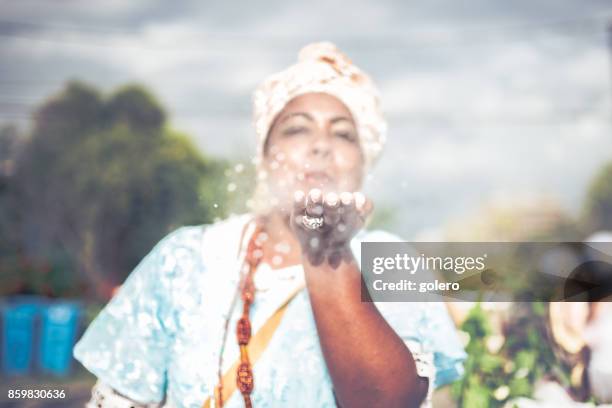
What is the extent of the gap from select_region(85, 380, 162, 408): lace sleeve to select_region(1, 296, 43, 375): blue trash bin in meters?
0.62

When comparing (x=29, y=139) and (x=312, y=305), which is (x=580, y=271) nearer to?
(x=312, y=305)

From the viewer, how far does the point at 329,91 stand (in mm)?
1490

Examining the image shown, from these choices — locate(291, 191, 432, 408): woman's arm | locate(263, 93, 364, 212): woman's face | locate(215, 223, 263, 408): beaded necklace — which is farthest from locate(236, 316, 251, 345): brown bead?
locate(263, 93, 364, 212): woman's face

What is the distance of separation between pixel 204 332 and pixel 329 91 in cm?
66

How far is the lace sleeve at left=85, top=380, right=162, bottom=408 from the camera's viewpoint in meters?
1.39

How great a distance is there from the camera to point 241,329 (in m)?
1.39

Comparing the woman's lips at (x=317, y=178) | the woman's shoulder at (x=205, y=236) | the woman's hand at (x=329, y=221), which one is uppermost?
the woman's lips at (x=317, y=178)

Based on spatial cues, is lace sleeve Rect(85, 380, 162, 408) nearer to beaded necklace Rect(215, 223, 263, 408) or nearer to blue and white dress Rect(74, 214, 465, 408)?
blue and white dress Rect(74, 214, 465, 408)

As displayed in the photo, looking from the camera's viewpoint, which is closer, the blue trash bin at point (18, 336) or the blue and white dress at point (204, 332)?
the blue and white dress at point (204, 332)

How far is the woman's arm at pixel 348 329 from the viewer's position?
3.99ft

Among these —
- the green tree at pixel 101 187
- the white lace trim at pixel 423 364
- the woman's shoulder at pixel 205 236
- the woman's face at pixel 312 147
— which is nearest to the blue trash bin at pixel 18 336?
the green tree at pixel 101 187

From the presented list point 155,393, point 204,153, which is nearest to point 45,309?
point 204,153
